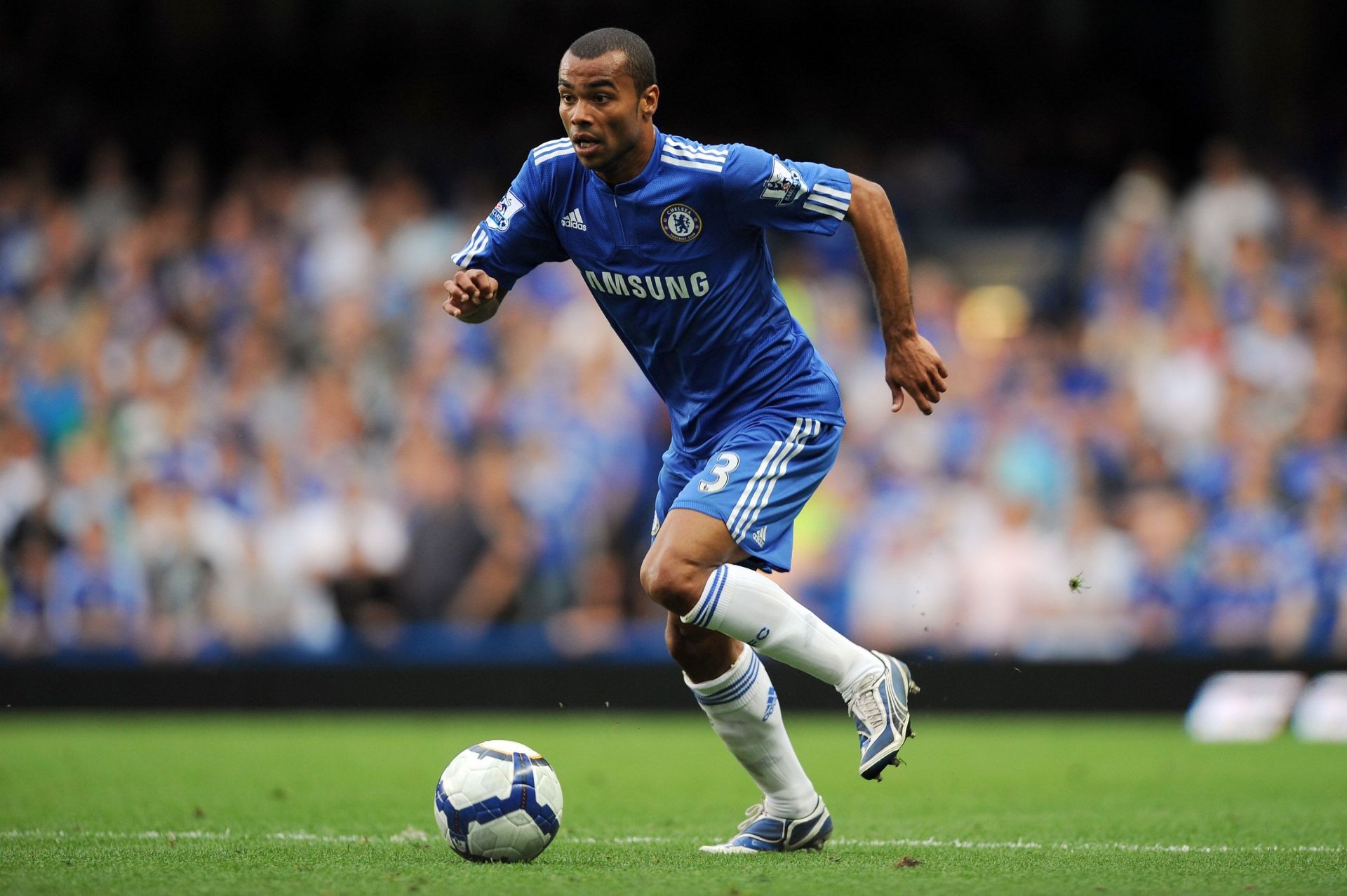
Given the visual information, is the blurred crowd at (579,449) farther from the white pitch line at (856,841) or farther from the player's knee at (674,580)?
the player's knee at (674,580)

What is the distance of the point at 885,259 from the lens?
17.5 ft

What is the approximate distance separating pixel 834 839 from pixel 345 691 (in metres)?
6.63

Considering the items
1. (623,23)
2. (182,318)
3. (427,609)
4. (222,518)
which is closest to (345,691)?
(427,609)

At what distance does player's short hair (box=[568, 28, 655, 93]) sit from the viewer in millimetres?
5312

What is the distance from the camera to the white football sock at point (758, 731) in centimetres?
562

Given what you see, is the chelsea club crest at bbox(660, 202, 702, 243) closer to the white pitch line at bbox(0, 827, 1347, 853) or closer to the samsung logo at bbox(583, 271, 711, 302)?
the samsung logo at bbox(583, 271, 711, 302)

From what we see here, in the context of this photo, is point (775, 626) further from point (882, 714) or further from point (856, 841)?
point (856, 841)

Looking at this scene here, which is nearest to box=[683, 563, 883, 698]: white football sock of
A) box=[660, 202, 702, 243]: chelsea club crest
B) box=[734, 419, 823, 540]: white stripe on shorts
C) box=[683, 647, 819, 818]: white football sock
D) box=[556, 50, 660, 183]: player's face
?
box=[734, 419, 823, 540]: white stripe on shorts

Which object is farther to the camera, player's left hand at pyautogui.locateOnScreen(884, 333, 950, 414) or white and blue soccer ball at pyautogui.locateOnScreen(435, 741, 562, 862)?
player's left hand at pyautogui.locateOnScreen(884, 333, 950, 414)

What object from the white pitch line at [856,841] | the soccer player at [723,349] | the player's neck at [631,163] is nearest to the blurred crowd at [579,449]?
the white pitch line at [856,841]

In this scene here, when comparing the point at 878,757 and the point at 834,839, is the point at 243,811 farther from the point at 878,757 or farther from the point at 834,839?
the point at 878,757

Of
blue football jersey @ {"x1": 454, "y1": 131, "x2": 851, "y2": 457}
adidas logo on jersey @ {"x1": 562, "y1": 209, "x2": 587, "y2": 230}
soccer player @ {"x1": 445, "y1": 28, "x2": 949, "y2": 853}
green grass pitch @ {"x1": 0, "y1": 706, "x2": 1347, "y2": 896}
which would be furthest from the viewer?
adidas logo on jersey @ {"x1": 562, "y1": 209, "x2": 587, "y2": 230}

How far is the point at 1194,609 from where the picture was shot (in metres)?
11.3

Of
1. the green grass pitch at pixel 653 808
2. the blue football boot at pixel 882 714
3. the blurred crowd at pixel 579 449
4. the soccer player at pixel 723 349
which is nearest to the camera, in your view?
the green grass pitch at pixel 653 808
